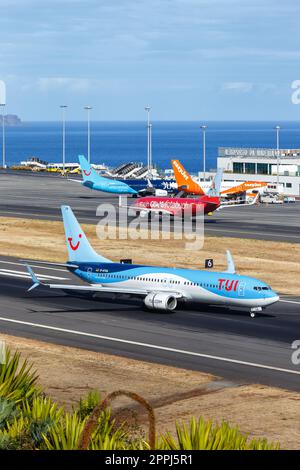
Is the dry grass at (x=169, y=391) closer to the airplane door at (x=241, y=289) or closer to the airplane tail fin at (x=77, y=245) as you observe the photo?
the airplane door at (x=241, y=289)

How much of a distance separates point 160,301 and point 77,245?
31.7ft

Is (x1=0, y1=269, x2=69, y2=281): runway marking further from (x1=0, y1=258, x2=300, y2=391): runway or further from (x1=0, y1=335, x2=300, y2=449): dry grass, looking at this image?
(x1=0, y1=335, x2=300, y2=449): dry grass

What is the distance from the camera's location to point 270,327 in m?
70.6

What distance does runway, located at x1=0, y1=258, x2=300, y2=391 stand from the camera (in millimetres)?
59781

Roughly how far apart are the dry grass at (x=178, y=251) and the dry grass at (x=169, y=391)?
33324 millimetres

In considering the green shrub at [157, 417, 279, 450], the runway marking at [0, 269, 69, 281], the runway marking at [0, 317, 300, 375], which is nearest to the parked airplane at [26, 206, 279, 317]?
the runway marking at [0, 317, 300, 375]

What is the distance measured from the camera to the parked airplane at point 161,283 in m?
72.4

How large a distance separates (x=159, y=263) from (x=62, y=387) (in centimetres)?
5143

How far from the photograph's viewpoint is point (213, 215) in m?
157

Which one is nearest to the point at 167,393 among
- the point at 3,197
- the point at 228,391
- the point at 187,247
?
the point at 228,391

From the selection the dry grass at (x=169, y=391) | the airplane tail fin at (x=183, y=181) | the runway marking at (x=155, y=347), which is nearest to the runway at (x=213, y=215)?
the airplane tail fin at (x=183, y=181)

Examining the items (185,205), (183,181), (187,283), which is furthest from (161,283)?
(183,181)

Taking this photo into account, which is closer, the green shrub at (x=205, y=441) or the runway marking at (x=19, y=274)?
the green shrub at (x=205, y=441)

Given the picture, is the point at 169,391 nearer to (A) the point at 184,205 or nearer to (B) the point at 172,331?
(B) the point at 172,331
